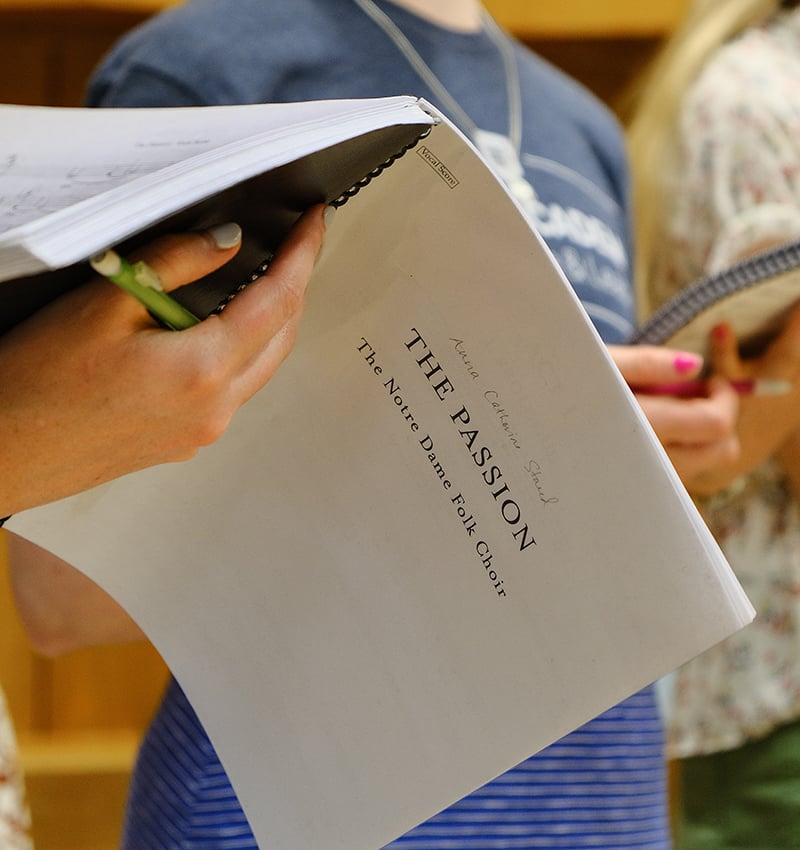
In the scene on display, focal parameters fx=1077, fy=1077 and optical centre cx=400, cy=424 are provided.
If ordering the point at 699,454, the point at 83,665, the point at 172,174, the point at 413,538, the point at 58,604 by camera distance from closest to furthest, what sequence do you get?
the point at 172,174, the point at 413,538, the point at 58,604, the point at 699,454, the point at 83,665

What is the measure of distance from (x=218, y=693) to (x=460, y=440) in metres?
0.16

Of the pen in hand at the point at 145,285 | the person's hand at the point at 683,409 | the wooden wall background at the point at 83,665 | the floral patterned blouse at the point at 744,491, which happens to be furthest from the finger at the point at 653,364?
the wooden wall background at the point at 83,665

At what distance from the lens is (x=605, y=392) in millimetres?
360

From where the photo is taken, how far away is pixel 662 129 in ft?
3.10

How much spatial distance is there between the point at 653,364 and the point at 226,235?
30 centimetres

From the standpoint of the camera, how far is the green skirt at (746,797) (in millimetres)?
773

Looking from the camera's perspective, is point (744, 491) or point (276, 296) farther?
point (744, 491)

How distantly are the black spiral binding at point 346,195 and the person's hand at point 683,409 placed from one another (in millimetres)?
226

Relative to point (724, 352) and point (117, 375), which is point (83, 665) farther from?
point (117, 375)

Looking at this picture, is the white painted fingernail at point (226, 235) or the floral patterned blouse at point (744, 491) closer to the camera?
the white painted fingernail at point (226, 235)

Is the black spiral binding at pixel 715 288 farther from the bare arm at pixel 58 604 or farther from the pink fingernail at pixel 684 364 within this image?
the bare arm at pixel 58 604

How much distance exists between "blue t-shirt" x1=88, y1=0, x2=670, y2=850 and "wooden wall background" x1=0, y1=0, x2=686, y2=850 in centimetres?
93

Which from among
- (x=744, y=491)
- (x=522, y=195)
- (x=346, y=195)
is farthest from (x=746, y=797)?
(x=346, y=195)

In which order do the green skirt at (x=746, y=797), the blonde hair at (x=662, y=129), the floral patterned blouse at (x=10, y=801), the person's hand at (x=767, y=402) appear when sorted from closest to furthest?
the floral patterned blouse at (x=10, y=801), the person's hand at (x=767, y=402), the green skirt at (x=746, y=797), the blonde hair at (x=662, y=129)
